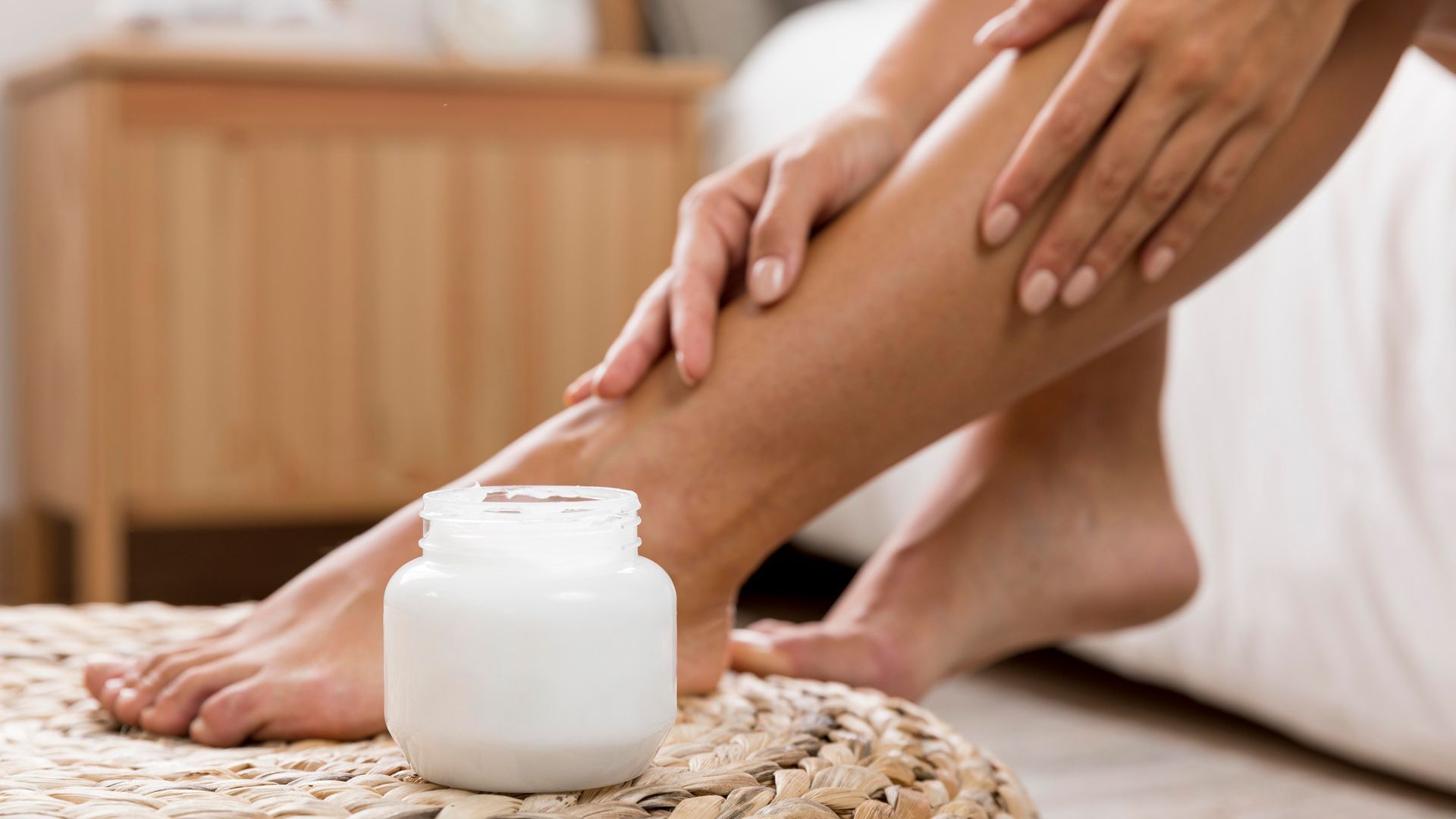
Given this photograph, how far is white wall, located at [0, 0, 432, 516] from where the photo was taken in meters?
2.18

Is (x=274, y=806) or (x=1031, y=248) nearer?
(x=274, y=806)

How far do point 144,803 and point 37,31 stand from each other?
197 centimetres

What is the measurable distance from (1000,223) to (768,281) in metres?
0.11

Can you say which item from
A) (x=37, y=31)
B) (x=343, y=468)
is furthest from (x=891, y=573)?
(x=37, y=31)

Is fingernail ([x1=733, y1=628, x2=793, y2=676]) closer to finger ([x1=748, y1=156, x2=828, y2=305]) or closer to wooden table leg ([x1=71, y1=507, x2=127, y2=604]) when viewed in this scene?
finger ([x1=748, y1=156, x2=828, y2=305])

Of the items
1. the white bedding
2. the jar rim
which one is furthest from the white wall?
the jar rim

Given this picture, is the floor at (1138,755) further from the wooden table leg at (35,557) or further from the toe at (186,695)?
the wooden table leg at (35,557)

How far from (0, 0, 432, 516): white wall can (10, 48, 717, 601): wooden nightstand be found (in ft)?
0.44

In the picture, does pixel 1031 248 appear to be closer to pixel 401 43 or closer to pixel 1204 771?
pixel 1204 771

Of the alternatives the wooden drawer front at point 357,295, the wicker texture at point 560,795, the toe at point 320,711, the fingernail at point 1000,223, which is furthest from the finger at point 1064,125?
the wooden drawer front at point 357,295

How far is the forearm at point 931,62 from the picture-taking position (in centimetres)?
92

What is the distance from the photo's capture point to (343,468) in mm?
1930

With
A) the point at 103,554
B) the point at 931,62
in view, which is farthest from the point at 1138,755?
the point at 103,554

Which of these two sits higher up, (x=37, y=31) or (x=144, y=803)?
(x=37, y=31)
